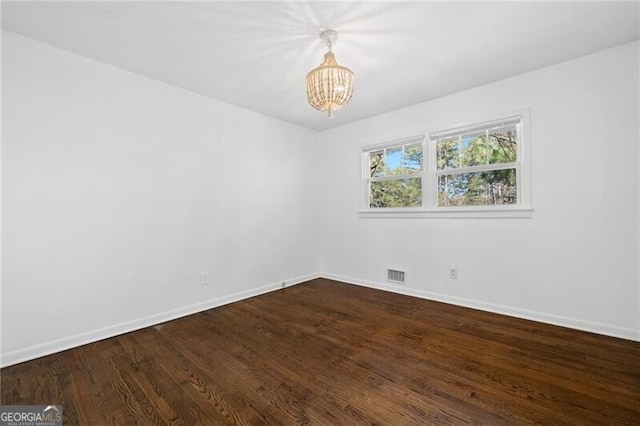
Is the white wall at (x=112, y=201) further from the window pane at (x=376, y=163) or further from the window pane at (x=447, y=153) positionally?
the window pane at (x=447, y=153)

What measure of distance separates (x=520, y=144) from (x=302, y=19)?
248cm

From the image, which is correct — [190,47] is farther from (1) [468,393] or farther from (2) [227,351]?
(1) [468,393]

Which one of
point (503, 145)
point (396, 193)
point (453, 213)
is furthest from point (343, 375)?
point (503, 145)

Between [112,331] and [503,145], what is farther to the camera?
[503,145]

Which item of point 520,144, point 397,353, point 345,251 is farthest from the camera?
point 345,251

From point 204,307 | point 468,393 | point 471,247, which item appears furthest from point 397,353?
point 204,307

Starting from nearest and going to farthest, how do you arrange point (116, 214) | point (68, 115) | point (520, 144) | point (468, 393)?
1. point (468, 393)
2. point (68, 115)
3. point (116, 214)
4. point (520, 144)

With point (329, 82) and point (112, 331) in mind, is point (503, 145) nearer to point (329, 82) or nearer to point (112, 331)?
point (329, 82)

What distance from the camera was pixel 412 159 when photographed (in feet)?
12.0

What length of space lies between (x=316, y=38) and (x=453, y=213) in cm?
239

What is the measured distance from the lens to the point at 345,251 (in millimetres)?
4312

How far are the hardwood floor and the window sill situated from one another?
1065 millimetres

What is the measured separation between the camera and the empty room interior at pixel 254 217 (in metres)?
1.76

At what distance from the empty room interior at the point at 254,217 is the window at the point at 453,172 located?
3cm
